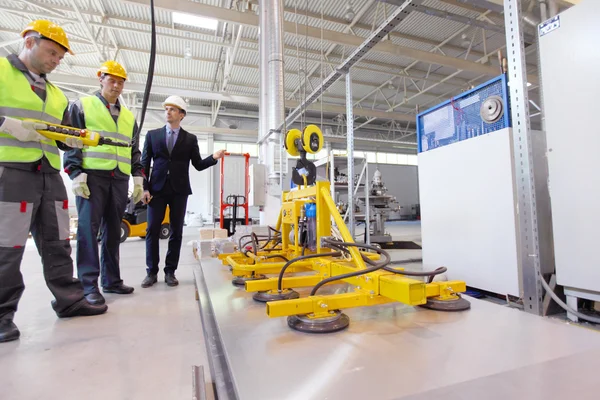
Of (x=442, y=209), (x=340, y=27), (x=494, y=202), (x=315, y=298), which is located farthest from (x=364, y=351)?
(x=340, y=27)

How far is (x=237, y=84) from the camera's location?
1031cm

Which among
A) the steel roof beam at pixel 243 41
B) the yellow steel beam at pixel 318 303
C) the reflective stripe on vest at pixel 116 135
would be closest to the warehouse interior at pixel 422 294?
the yellow steel beam at pixel 318 303

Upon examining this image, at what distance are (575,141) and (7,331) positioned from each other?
9.59ft

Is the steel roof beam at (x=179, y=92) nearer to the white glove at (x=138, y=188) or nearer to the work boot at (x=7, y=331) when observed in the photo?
the white glove at (x=138, y=188)

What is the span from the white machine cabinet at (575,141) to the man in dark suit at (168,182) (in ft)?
7.77

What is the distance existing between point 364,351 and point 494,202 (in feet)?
4.87

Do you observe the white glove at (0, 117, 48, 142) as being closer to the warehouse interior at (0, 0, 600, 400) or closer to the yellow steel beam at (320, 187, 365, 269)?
the warehouse interior at (0, 0, 600, 400)

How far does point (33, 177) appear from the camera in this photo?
153cm

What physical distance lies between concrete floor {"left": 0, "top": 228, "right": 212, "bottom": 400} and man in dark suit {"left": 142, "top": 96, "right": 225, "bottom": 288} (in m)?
0.54

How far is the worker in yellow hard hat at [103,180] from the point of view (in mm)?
1968

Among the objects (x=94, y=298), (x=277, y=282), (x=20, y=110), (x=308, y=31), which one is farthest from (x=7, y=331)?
(x=308, y=31)

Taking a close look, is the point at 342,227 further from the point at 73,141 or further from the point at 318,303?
the point at 73,141

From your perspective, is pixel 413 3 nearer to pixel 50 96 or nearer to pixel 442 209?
pixel 442 209

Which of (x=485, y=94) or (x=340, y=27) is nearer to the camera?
(x=485, y=94)
